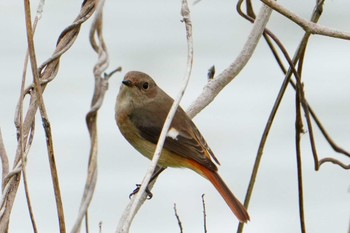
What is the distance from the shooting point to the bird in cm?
446

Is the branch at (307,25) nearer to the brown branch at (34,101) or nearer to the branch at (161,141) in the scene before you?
the branch at (161,141)

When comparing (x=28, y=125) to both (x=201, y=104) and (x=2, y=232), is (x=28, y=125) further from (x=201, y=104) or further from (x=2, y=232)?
(x=201, y=104)

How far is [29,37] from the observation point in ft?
6.75

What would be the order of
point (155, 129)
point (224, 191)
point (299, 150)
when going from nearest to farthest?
point (299, 150), point (224, 191), point (155, 129)

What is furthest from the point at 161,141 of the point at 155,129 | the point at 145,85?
the point at 145,85

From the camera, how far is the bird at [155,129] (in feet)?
14.6

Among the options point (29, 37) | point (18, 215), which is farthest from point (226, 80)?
point (18, 215)

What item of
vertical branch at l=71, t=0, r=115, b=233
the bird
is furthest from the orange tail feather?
vertical branch at l=71, t=0, r=115, b=233

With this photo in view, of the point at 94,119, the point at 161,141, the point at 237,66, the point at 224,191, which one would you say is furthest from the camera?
the point at 224,191

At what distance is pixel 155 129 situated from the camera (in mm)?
4664

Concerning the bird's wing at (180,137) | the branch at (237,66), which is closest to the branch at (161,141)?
the branch at (237,66)

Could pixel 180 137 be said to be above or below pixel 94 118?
above

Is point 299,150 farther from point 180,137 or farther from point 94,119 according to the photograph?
point 180,137

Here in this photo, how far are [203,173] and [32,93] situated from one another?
2083mm
